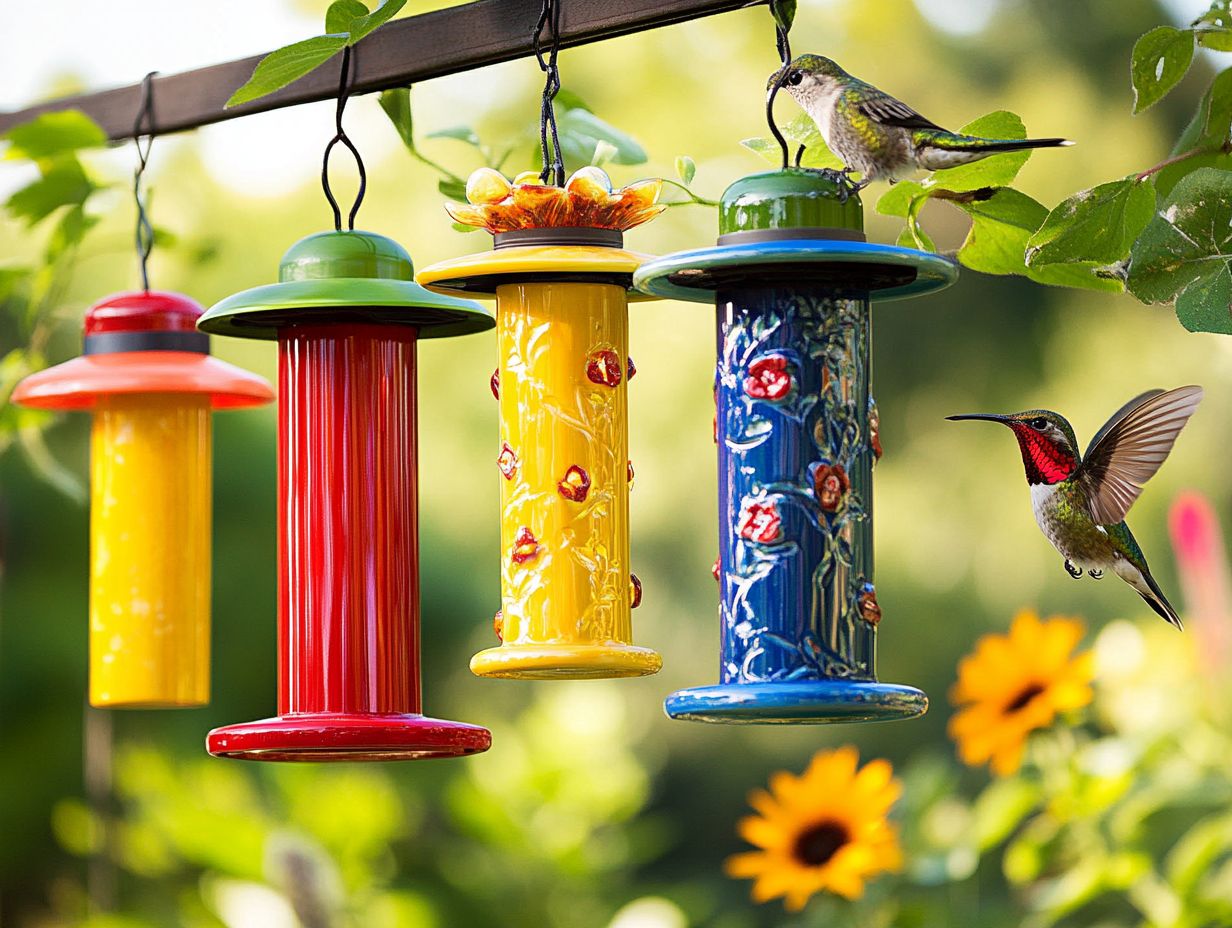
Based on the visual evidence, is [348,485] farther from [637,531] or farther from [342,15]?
[637,531]

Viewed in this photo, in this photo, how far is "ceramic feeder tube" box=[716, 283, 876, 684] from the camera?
1433 millimetres

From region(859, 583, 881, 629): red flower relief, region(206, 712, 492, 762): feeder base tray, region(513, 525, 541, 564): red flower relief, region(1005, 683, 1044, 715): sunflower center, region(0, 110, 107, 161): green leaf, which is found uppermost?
region(0, 110, 107, 161): green leaf

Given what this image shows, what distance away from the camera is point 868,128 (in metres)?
1.40

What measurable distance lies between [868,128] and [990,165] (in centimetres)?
14

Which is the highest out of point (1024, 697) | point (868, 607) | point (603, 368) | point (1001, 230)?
point (1001, 230)

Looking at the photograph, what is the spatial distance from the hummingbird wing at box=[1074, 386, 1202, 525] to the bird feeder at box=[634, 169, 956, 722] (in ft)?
0.58

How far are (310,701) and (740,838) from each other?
3751 millimetres

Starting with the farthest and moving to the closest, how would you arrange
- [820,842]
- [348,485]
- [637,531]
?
[637,531] → [820,842] → [348,485]

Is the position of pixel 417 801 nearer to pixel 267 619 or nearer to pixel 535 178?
pixel 267 619

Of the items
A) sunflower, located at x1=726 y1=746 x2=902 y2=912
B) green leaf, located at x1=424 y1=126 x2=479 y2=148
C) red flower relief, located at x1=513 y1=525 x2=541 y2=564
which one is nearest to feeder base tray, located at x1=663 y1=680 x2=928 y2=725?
red flower relief, located at x1=513 y1=525 x2=541 y2=564

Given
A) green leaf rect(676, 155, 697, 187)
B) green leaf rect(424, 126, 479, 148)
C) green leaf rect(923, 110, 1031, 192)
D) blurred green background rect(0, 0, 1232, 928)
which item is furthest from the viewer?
blurred green background rect(0, 0, 1232, 928)

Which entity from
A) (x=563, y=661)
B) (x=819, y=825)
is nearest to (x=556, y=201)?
(x=563, y=661)

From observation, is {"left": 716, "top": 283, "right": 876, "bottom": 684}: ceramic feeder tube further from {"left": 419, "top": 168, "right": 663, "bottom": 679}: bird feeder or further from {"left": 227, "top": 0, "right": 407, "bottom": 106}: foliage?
{"left": 227, "top": 0, "right": 407, "bottom": 106}: foliage

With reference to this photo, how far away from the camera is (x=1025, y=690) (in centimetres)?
254
